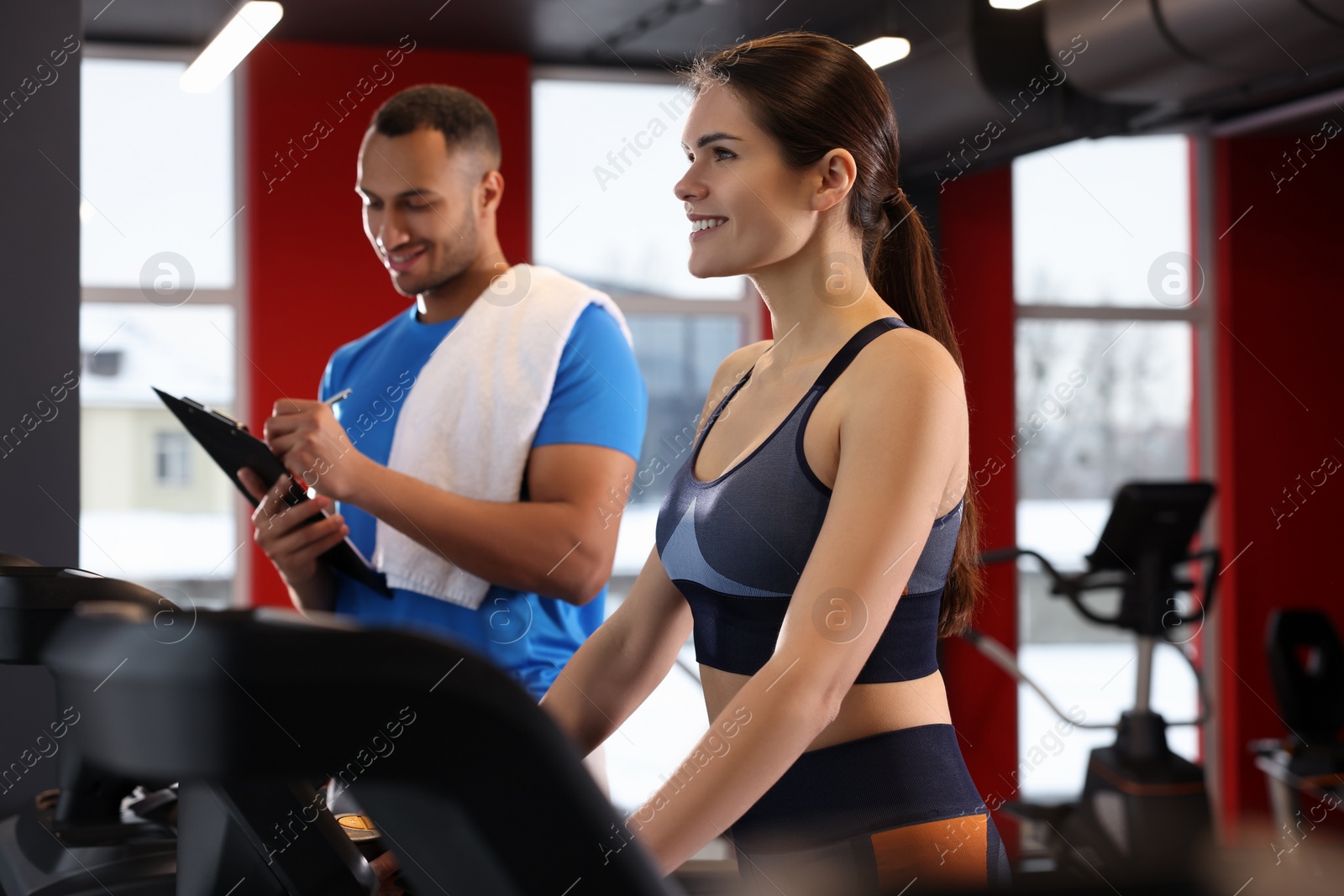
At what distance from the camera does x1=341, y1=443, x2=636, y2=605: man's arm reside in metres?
1.59

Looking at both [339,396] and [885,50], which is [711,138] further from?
[885,50]

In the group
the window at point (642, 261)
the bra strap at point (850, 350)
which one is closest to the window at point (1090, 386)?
Result: the window at point (642, 261)

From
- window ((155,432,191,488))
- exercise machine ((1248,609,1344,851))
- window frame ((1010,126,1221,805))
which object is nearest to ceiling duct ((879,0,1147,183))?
window frame ((1010,126,1221,805))

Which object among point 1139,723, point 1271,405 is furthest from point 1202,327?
Result: point 1139,723

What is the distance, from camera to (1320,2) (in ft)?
9.46

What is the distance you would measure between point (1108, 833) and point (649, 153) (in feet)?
11.7

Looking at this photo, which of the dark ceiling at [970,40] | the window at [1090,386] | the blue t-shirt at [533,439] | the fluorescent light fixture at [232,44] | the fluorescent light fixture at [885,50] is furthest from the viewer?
the window at [1090,386]

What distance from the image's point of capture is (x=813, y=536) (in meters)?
1.07

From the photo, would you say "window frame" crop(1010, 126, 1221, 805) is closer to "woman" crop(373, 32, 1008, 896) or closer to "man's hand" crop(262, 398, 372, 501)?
"man's hand" crop(262, 398, 372, 501)

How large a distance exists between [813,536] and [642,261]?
15.3ft

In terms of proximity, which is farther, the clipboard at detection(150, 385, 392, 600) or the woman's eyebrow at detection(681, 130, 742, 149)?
the clipboard at detection(150, 385, 392, 600)

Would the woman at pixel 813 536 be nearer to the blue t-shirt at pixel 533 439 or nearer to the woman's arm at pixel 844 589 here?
the woman's arm at pixel 844 589

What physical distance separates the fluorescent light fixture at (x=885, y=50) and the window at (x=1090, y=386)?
73.8 inches

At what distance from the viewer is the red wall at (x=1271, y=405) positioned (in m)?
5.92
